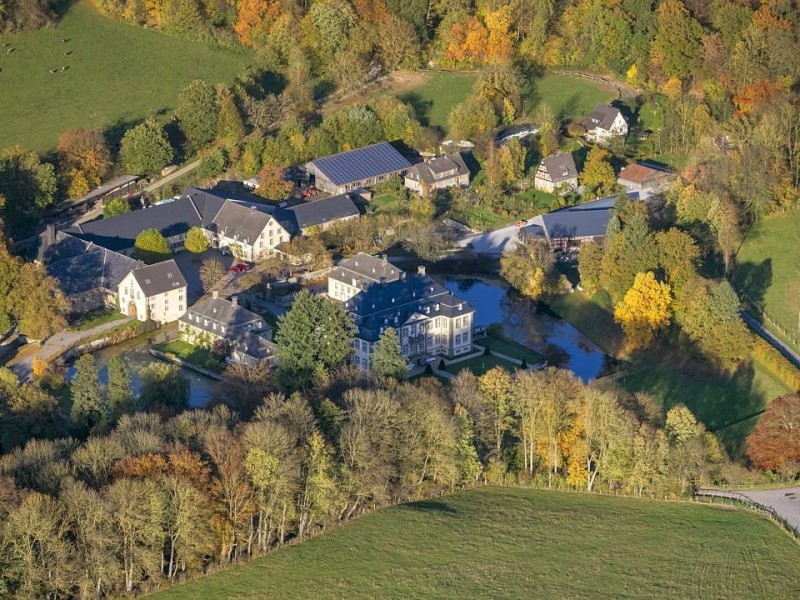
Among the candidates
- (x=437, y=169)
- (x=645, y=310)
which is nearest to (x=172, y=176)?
(x=437, y=169)

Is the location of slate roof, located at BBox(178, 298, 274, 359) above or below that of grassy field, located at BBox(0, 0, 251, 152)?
below

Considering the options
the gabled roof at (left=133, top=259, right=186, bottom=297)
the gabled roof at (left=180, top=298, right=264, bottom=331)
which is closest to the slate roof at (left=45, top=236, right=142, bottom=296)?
the gabled roof at (left=133, top=259, right=186, bottom=297)

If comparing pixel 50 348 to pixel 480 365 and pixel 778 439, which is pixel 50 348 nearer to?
pixel 480 365

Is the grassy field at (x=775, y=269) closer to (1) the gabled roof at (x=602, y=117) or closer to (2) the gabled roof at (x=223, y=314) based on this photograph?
(1) the gabled roof at (x=602, y=117)

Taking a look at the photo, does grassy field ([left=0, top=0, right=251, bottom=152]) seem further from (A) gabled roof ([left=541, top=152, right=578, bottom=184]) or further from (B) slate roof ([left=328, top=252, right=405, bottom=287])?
(B) slate roof ([left=328, top=252, right=405, bottom=287])

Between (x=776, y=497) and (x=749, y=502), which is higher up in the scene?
(x=749, y=502)

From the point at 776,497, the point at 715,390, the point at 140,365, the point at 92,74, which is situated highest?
the point at 92,74

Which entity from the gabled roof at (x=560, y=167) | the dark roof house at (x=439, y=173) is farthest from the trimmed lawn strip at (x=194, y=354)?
the gabled roof at (x=560, y=167)
